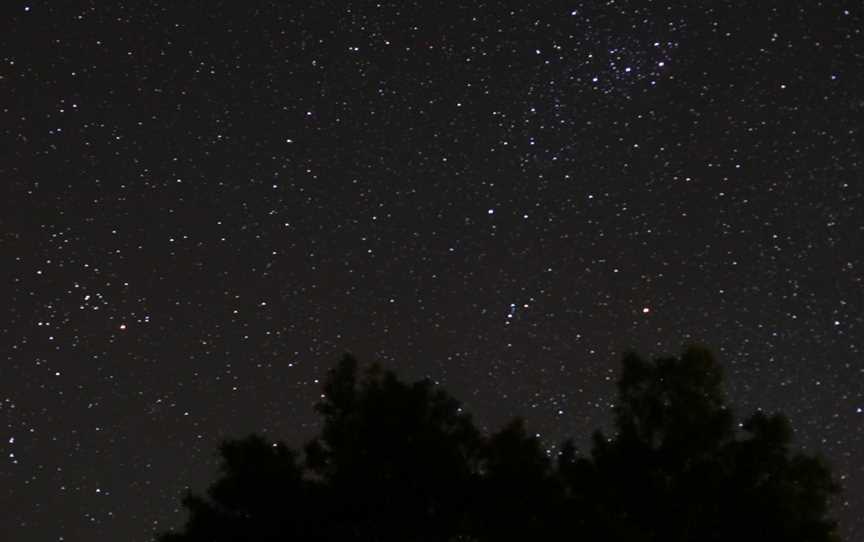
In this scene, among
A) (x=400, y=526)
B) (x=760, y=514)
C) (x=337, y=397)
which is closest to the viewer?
(x=760, y=514)

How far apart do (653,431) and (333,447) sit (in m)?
3.36

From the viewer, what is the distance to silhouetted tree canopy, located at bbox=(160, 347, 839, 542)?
35.5ft

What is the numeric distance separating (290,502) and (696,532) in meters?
4.05

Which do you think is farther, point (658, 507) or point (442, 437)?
point (442, 437)

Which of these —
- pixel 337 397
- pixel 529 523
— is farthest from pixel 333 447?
pixel 529 523

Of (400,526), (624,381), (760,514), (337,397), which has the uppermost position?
(337,397)

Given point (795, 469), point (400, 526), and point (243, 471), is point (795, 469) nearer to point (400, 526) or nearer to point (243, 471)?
point (400, 526)

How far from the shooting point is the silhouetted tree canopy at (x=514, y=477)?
35.5 feet

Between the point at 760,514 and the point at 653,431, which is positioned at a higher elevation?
the point at 653,431

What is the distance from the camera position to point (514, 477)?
11.7 metres

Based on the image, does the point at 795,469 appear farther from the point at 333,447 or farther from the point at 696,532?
the point at 333,447

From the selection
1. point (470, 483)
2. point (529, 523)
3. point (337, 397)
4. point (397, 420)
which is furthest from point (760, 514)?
point (337, 397)

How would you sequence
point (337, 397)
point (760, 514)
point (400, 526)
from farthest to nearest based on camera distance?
point (337, 397)
point (400, 526)
point (760, 514)

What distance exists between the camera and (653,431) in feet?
37.7
